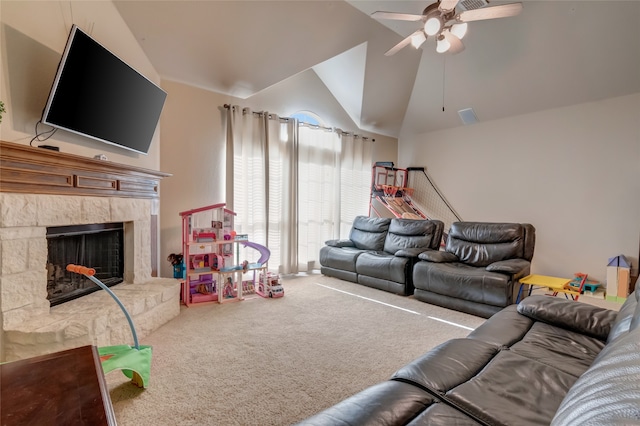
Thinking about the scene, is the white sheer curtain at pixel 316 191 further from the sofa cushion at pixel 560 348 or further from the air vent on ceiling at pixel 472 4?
the sofa cushion at pixel 560 348

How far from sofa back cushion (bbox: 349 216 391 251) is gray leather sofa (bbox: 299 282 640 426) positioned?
114 inches

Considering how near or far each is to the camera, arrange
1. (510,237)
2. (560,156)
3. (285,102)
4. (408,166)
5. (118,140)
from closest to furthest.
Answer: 1. (118,140)
2. (510,237)
3. (560,156)
4. (285,102)
5. (408,166)

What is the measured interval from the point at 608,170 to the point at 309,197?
420cm

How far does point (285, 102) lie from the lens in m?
4.71

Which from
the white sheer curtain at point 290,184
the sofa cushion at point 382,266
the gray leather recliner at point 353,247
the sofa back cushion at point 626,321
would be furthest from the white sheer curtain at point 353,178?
the sofa back cushion at point 626,321

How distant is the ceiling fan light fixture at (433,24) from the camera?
2.58m

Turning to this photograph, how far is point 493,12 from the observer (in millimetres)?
2416

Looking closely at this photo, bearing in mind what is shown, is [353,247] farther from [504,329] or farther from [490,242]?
[504,329]

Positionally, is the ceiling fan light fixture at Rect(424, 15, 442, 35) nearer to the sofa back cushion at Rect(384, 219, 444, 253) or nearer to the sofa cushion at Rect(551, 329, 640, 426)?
the sofa back cushion at Rect(384, 219, 444, 253)

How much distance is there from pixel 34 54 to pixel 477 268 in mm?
4424

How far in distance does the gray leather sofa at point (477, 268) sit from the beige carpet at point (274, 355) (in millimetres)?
153

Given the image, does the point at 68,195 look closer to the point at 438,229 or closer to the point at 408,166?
the point at 438,229

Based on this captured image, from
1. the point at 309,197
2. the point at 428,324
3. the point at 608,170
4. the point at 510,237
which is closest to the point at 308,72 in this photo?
the point at 309,197

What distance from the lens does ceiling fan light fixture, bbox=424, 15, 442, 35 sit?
258 cm
